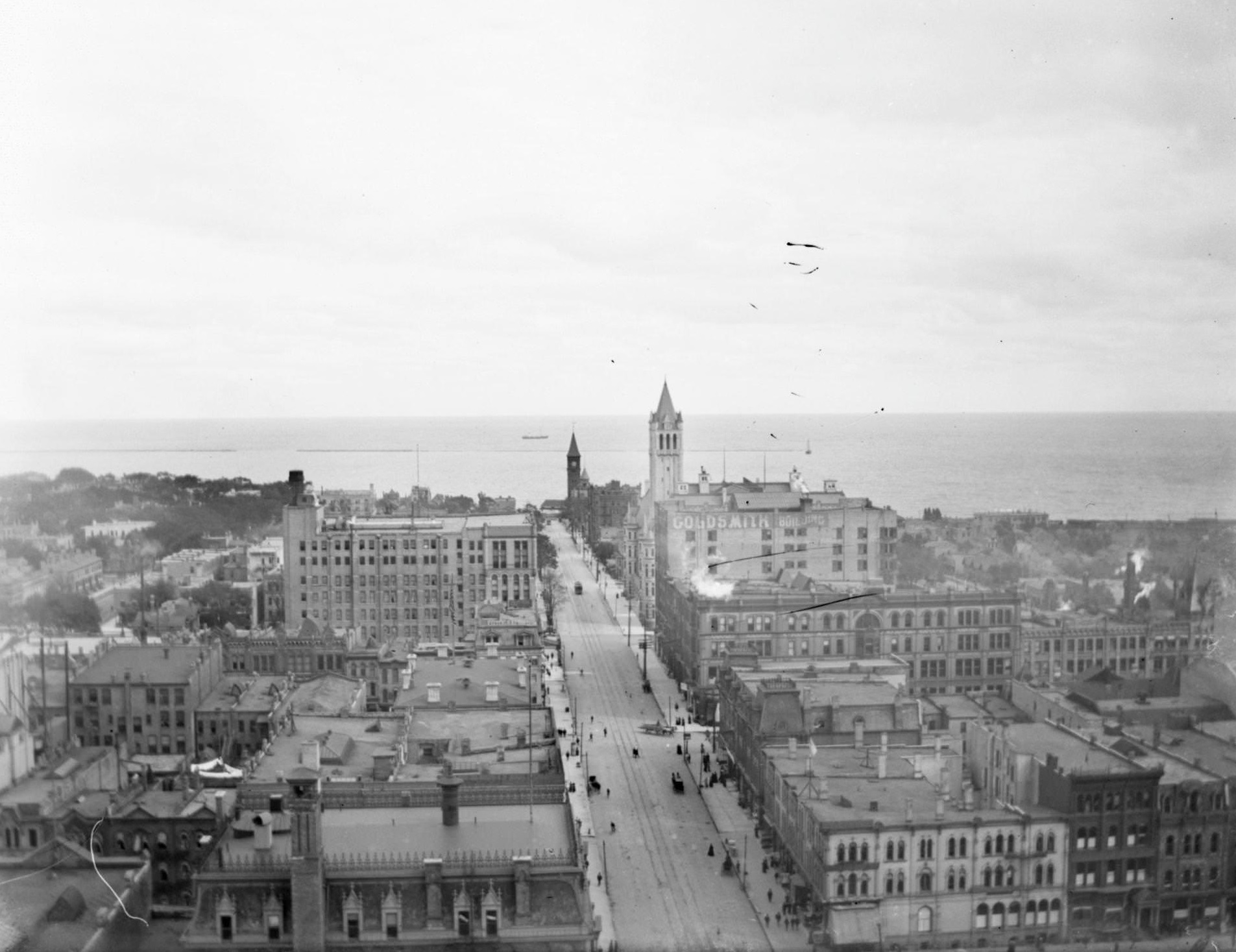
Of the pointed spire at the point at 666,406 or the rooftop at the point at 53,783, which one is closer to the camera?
the rooftop at the point at 53,783

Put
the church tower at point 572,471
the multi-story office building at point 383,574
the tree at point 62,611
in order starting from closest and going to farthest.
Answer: the tree at point 62,611 < the multi-story office building at point 383,574 < the church tower at point 572,471

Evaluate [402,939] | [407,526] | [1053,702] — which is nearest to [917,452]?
[407,526]

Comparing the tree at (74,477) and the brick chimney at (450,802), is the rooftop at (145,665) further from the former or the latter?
the brick chimney at (450,802)

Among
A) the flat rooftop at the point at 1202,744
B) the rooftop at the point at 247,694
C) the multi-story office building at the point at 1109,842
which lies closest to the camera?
the multi-story office building at the point at 1109,842

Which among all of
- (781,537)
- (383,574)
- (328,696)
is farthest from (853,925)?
(383,574)

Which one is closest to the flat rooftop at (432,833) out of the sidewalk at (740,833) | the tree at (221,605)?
the sidewalk at (740,833)

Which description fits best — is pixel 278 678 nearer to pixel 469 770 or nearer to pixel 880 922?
pixel 469 770

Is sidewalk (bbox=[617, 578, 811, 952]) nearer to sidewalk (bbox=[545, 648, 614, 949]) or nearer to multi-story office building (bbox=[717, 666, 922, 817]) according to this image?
multi-story office building (bbox=[717, 666, 922, 817])
